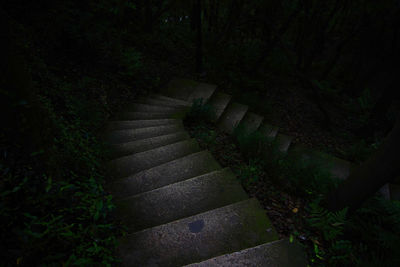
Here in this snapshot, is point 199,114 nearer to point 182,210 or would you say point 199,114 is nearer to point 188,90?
point 188,90

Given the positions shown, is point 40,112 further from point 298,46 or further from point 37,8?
point 298,46

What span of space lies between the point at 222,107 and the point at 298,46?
7239 millimetres

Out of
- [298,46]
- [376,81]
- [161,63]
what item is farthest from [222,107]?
[376,81]

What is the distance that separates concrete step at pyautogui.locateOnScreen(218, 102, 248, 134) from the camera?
5688 mm

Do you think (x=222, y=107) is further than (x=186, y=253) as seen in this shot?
Yes

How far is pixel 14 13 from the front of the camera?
3.45 metres

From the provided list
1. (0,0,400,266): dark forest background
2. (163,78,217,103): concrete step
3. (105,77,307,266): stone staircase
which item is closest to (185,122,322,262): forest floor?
(105,77,307,266): stone staircase

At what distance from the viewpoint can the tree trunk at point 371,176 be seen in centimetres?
216

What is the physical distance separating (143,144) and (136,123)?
101cm

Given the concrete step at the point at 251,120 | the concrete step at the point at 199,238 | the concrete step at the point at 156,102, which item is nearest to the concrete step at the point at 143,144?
the concrete step at the point at 156,102

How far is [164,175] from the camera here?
2.85m

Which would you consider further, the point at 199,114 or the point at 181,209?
the point at 199,114

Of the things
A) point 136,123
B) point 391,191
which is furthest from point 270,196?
point 391,191

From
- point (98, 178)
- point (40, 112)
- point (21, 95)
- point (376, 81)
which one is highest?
point (21, 95)
